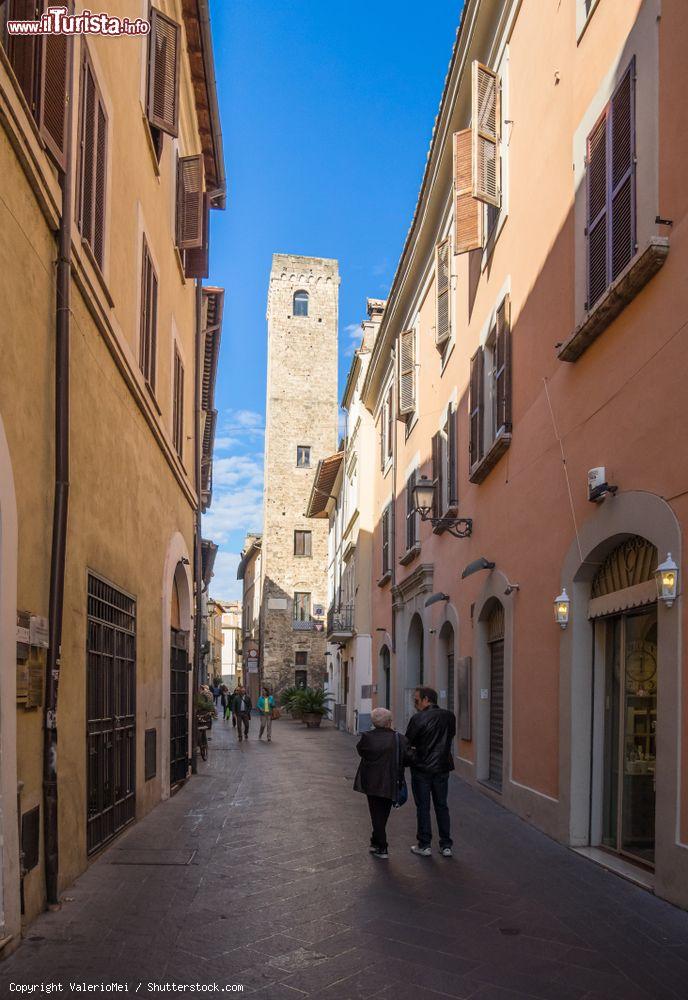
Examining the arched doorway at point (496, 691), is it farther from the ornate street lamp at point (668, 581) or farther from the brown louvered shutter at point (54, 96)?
the brown louvered shutter at point (54, 96)

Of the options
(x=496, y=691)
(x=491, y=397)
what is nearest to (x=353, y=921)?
(x=496, y=691)

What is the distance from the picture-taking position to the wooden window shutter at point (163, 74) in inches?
445

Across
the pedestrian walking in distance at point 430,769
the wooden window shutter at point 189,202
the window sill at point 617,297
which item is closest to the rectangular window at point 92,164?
the window sill at point 617,297

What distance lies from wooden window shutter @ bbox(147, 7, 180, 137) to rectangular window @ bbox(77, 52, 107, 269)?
2.66 m

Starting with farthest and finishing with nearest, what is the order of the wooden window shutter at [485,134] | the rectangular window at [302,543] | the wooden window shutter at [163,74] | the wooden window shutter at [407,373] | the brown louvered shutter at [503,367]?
the rectangular window at [302,543] < the wooden window shutter at [407,373] < the wooden window shutter at [485,134] < the brown louvered shutter at [503,367] < the wooden window shutter at [163,74]

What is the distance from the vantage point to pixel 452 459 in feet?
53.7

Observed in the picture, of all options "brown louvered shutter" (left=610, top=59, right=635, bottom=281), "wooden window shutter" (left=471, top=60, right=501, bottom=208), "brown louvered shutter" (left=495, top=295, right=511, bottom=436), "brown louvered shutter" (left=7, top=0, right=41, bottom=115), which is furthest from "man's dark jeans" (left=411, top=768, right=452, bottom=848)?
"wooden window shutter" (left=471, top=60, right=501, bottom=208)

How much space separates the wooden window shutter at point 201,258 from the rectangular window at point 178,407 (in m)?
1.51

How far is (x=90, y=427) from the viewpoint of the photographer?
8141 millimetres

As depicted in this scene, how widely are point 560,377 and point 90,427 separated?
14.6 ft

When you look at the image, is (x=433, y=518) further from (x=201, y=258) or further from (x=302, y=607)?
(x=302, y=607)

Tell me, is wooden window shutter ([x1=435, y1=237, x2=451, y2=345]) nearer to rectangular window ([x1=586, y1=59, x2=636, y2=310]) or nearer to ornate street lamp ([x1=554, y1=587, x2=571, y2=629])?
rectangular window ([x1=586, y1=59, x2=636, y2=310])

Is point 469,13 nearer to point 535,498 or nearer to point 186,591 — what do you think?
point 535,498

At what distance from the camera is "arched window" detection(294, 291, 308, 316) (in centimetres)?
5606
